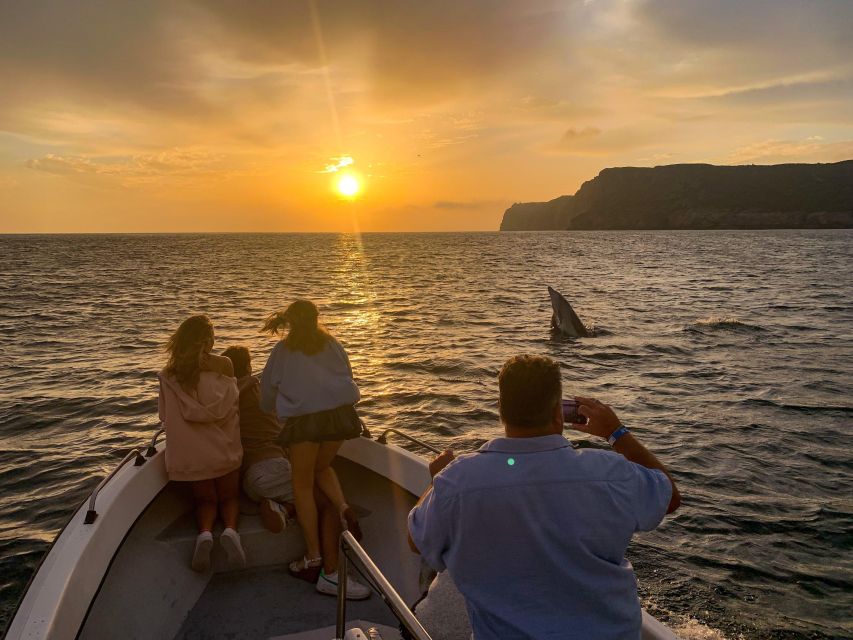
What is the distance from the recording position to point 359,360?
18.2 metres

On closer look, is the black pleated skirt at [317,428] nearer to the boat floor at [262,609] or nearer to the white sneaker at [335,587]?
the white sneaker at [335,587]

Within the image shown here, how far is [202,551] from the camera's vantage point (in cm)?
478

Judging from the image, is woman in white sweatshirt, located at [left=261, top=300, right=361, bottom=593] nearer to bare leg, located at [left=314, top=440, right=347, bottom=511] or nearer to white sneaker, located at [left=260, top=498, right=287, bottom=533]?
bare leg, located at [left=314, top=440, right=347, bottom=511]

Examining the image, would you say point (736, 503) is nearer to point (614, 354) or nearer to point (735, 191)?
point (614, 354)

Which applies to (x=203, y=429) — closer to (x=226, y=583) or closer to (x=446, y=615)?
(x=226, y=583)

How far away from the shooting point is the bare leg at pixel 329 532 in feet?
16.2

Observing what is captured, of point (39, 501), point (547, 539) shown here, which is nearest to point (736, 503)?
point (547, 539)

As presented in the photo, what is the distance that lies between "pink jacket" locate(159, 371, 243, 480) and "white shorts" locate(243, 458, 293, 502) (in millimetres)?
299

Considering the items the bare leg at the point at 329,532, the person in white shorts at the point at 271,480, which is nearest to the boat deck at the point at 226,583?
the person in white shorts at the point at 271,480

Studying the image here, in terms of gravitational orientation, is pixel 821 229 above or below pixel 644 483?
below

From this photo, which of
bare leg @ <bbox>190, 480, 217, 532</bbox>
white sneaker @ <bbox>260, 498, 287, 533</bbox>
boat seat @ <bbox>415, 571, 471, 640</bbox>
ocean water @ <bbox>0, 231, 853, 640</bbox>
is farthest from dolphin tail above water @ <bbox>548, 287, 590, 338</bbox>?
boat seat @ <bbox>415, 571, 471, 640</bbox>

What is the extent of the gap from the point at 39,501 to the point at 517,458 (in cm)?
881

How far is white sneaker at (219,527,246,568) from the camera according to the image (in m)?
4.78

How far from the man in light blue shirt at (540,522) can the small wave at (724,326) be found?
76.1 ft
